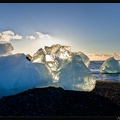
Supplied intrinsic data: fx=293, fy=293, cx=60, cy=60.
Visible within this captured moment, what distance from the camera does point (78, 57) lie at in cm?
450

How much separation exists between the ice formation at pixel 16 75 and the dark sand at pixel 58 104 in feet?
0.32

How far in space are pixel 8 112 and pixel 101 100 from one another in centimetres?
126

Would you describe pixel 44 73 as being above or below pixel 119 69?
above

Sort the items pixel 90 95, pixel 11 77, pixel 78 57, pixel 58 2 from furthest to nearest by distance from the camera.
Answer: pixel 78 57 < pixel 90 95 < pixel 11 77 < pixel 58 2

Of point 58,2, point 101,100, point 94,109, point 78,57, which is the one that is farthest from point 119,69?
point 58,2

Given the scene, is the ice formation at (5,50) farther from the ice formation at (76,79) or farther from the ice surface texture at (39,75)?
the ice formation at (76,79)

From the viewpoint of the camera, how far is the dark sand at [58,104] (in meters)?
3.28

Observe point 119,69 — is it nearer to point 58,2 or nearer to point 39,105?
point 39,105

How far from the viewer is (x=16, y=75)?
12.5 feet

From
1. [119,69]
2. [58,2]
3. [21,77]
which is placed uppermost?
[58,2]

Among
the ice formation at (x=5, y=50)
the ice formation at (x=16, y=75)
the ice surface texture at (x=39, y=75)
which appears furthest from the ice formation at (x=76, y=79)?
the ice formation at (x=5, y=50)

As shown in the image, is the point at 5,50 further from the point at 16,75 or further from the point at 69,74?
the point at 69,74

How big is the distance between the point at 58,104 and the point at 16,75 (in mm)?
705

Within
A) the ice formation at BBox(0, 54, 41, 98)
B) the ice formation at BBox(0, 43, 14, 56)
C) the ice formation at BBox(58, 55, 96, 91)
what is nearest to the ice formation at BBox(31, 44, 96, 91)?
the ice formation at BBox(58, 55, 96, 91)
